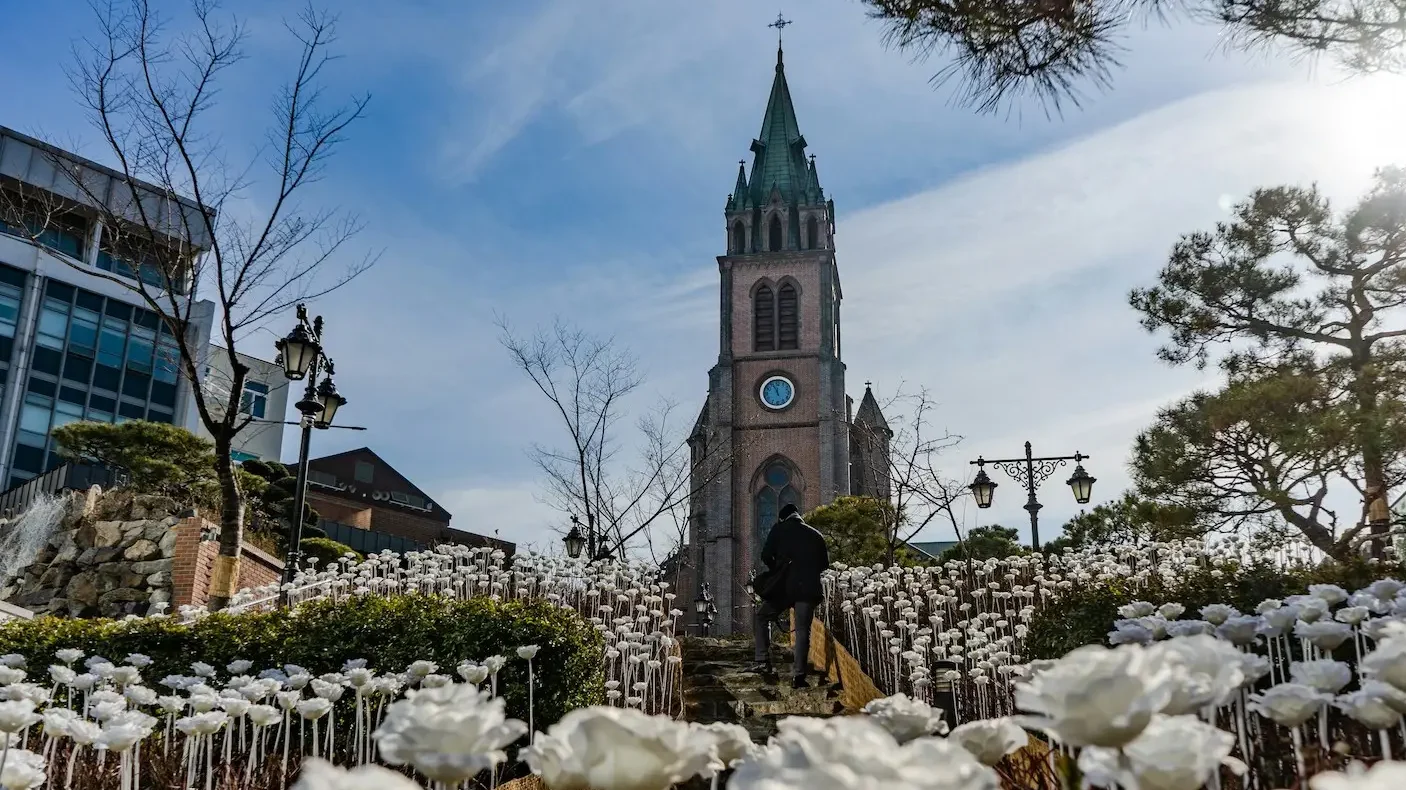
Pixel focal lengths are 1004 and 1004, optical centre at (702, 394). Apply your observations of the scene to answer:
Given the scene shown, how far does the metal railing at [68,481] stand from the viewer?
63.1ft

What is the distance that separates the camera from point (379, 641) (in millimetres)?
7879

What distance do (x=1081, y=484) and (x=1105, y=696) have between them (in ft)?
57.1

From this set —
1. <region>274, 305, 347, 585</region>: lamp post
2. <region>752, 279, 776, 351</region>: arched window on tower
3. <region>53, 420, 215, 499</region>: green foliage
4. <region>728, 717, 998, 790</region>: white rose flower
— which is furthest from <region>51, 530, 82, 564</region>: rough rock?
<region>752, 279, 776, 351</region>: arched window on tower

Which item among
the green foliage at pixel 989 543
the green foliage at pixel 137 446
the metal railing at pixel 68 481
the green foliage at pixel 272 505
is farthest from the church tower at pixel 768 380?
Result: the metal railing at pixel 68 481

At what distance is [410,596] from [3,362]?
32.2m

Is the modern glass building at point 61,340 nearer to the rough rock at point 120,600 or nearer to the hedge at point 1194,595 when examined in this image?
the rough rock at point 120,600

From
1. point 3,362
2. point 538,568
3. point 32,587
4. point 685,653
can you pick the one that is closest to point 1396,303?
point 685,653

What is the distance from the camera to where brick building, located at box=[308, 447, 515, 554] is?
38969mm

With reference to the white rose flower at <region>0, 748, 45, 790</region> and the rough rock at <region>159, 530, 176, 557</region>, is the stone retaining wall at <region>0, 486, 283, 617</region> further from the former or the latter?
the white rose flower at <region>0, 748, 45, 790</region>

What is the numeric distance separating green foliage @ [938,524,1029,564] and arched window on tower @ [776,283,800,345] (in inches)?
687

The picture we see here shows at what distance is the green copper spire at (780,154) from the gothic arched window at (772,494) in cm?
1255

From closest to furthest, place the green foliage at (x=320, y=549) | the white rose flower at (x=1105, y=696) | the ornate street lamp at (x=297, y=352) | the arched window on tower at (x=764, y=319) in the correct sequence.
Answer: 1. the white rose flower at (x=1105, y=696)
2. the ornate street lamp at (x=297, y=352)
3. the green foliage at (x=320, y=549)
4. the arched window on tower at (x=764, y=319)

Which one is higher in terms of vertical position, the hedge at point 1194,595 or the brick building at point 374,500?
the brick building at point 374,500

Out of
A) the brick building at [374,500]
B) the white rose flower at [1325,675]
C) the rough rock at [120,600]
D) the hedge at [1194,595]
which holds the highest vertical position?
the brick building at [374,500]
